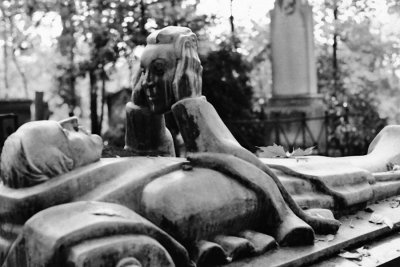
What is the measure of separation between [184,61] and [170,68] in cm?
10

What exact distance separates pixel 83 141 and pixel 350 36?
11238 mm

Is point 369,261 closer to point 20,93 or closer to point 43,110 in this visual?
point 43,110

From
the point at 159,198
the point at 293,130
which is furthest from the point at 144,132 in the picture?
the point at 293,130

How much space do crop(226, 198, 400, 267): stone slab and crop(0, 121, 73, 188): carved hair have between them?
0.94 meters

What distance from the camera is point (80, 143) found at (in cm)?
238

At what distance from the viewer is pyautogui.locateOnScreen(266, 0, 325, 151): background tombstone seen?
10.2 meters

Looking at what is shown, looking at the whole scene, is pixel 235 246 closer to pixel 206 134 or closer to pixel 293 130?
pixel 206 134

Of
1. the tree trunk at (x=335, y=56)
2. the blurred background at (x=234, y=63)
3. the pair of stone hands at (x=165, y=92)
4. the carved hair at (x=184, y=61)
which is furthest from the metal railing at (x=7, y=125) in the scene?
the tree trunk at (x=335, y=56)

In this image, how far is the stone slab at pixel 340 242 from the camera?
2.36 m

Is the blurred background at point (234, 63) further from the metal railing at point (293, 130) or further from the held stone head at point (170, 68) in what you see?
the held stone head at point (170, 68)

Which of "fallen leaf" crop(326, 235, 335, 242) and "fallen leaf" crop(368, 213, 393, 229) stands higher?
"fallen leaf" crop(326, 235, 335, 242)

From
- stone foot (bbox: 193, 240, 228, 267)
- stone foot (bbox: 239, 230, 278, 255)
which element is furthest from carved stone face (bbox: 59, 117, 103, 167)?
stone foot (bbox: 239, 230, 278, 255)

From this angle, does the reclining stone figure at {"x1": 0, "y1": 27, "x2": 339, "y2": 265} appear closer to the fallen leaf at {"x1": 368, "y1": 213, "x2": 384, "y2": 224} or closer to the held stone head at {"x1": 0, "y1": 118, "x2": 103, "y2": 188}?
the held stone head at {"x1": 0, "y1": 118, "x2": 103, "y2": 188}

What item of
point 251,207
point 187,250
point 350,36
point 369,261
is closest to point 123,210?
point 187,250
